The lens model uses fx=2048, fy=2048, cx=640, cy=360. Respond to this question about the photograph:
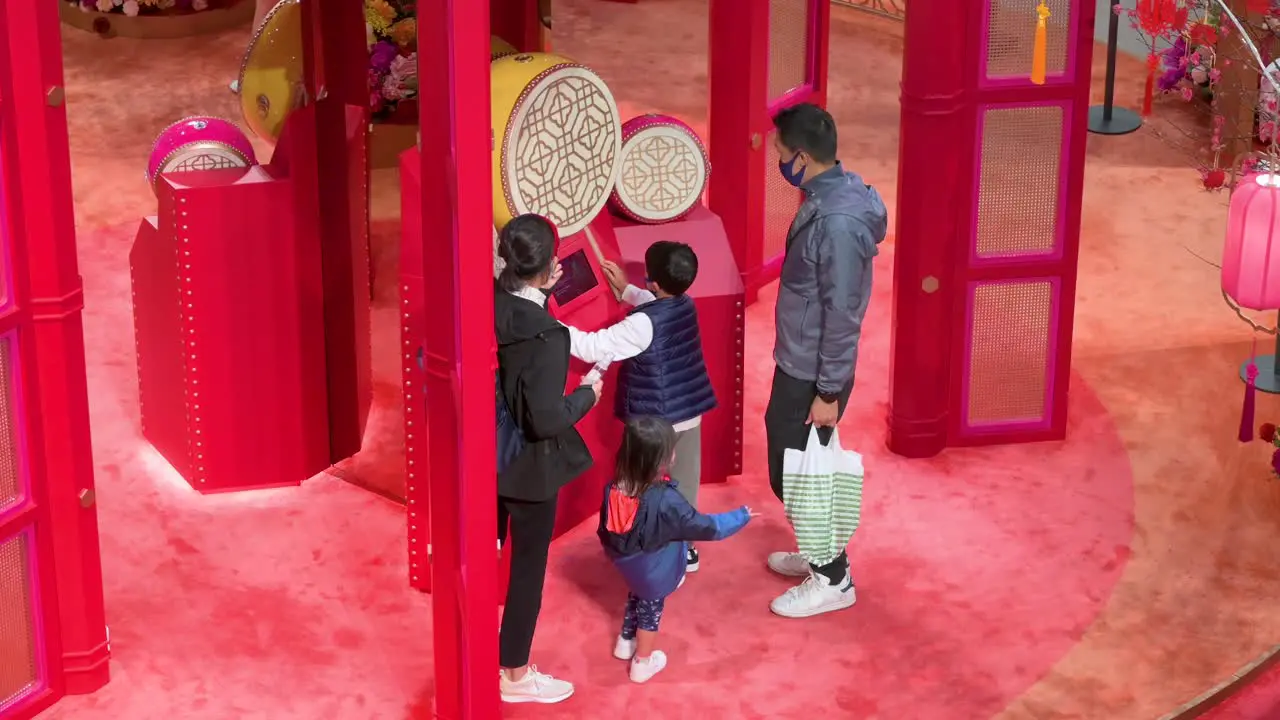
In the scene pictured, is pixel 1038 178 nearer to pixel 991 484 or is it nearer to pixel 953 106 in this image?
pixel 953 106

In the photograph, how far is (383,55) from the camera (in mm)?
9008

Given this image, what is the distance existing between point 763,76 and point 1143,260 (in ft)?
6.83

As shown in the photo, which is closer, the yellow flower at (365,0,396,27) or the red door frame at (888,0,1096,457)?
the red door frame at (888,0,1096,457)

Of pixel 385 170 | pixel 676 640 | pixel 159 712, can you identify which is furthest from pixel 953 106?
pixel 159 712

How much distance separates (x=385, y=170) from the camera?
8203 mm

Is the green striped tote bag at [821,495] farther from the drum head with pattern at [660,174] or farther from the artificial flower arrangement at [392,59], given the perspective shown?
the artificial flower arrangement at [392,59]

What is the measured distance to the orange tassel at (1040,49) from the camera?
648 cm

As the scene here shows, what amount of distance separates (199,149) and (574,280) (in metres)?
1.39

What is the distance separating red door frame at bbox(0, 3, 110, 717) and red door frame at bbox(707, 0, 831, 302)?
3.05 meters

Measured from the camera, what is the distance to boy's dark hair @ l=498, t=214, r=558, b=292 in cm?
534

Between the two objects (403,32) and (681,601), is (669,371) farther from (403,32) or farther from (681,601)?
(403,32)

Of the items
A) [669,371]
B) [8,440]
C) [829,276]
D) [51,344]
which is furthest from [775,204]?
[8,440]

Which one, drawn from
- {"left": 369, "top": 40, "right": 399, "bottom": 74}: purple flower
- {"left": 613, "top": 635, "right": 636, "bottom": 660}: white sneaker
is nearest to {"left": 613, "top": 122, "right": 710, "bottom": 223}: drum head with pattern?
{"left": 613, "top": 635, "right": 636, "bottom": 660}: white sneaker

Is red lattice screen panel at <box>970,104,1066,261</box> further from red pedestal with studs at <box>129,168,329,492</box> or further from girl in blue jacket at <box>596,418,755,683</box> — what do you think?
red pedestal with studs at <box>129,168,329,492</box>
